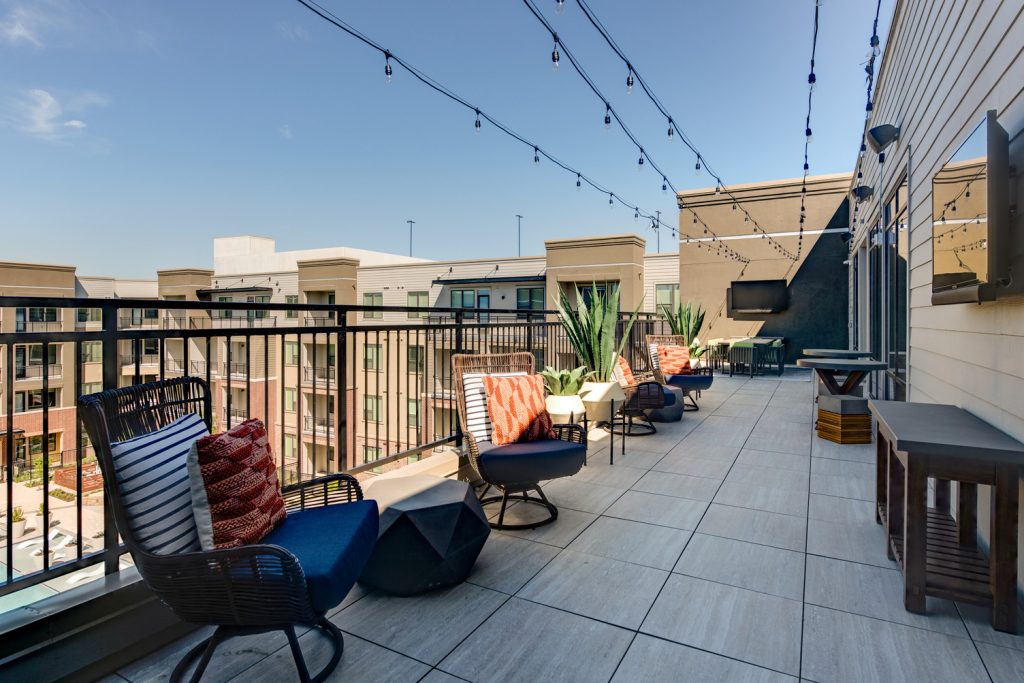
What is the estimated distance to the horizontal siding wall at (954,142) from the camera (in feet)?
6.82

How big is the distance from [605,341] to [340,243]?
33460mm

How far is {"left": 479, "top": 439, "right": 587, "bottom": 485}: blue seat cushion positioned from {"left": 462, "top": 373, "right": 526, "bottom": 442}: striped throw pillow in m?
0.25

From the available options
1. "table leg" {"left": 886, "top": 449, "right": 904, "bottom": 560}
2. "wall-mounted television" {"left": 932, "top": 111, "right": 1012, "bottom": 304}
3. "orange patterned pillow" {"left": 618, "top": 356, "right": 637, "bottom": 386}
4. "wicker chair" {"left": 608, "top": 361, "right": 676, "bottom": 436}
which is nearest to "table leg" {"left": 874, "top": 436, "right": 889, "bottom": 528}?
"table leg" {"left": 886, "top": 449, "right": 904, "bottom": 560}

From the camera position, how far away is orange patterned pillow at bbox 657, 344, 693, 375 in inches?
273

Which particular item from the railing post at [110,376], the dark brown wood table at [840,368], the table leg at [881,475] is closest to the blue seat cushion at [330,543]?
the railing post at [110,376]

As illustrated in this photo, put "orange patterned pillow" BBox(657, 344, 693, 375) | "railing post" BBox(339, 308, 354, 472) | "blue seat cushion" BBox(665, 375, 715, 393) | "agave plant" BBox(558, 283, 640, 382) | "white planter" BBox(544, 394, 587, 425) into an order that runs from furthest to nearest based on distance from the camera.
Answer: "orange patterned pillow" BBox(657, 344, 693, 375), "blue seat cushion" BBox(665, 375, 715, 393), "agave plant" BBox(558, 283, 640, 382), "white planter" BBox(544, 394, 587, 425), "railing post" BBox(339, 308, 354, 472)

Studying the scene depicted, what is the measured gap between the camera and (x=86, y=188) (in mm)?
24219

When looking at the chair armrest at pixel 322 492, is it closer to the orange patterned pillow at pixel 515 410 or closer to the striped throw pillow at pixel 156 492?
the striped throw pillow at pixel 156 492

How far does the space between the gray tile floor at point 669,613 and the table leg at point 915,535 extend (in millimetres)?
82

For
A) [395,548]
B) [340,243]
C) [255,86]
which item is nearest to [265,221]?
[340,243]

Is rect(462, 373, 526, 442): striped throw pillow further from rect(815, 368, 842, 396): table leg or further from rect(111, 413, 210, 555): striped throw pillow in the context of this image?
rect(815, 368, 842, 396): table leg

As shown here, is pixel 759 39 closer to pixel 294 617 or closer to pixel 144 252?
pixel 294 617

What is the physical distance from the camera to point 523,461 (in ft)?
9.61

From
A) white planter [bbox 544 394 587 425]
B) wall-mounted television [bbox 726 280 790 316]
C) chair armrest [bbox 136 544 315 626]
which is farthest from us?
wall-mounted television [bbox 726 280 790 316]
